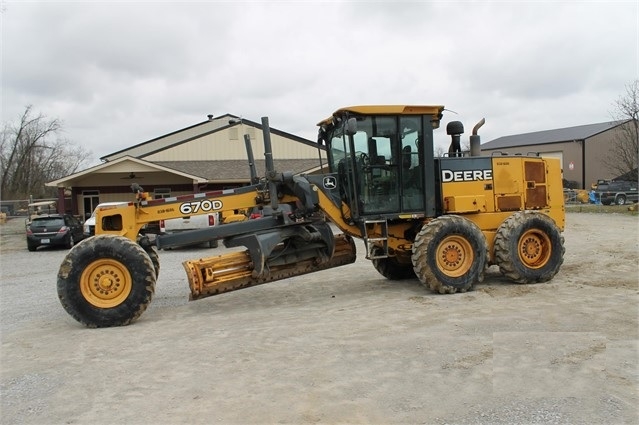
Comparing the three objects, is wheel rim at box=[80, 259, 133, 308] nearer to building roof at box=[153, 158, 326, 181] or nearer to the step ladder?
the step ladder

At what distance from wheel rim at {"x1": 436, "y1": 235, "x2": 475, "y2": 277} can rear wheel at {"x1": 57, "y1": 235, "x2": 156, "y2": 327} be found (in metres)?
4.43

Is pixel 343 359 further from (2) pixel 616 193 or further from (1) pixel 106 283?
(2) pixel 616 193

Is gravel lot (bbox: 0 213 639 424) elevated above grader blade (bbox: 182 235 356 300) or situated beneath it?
situated beneath

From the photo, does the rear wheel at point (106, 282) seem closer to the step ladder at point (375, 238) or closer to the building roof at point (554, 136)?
the step ladder at point (375, 238)

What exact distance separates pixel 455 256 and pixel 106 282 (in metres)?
5.28

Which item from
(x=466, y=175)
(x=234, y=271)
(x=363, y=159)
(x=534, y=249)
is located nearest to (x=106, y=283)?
(x=234, y=271)

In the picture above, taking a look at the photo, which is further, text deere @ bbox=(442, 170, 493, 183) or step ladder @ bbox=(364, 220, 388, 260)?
text deere @ bbox=(442, 170, 493, 183)

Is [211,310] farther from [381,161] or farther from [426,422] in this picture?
[426,422]

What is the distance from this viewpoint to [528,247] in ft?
30.3

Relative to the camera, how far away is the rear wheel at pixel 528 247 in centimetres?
895

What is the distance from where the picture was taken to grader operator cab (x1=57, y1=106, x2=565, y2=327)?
24.0 feet

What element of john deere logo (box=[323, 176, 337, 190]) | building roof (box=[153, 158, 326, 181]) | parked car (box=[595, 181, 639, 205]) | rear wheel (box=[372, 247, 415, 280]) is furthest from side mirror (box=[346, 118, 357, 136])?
parked car (box=[595, 181, 639, 205])

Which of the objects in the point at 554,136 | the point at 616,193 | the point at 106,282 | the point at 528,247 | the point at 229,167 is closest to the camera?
the point at 106,282

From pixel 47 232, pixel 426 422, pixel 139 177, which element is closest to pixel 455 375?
pixel 426 422
